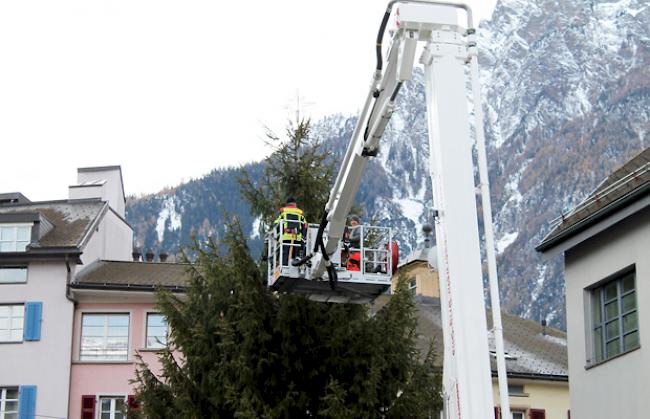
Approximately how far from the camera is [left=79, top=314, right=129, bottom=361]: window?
159 ft

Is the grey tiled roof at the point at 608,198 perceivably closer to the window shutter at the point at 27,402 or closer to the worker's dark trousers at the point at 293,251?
the worker's dark trousers at the point at 293,251

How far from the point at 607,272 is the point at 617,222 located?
1242mm

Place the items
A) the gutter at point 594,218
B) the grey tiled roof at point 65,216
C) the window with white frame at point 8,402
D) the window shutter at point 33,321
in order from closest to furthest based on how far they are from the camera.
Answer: the gutter at point 594,218 → the window with white frame at point 8,402 → the window shutter at point 33,321 → the grey tiled roof at point 65,216

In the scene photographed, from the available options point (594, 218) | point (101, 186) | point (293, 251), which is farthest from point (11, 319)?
Result: point (293, 251)

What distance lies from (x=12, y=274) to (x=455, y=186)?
38.0 metres

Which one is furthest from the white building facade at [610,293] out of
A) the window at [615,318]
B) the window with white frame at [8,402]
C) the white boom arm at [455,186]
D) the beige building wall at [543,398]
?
the window with white frame at [8,402]

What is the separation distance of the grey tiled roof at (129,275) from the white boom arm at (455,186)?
33.7 meters

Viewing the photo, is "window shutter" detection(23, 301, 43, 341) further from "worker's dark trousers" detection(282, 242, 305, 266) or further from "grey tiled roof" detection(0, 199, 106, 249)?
"worker's dark trousers" detection(282, 242, 305, 266)

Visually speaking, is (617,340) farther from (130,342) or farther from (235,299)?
(130,342)

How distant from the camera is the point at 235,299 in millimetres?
30062

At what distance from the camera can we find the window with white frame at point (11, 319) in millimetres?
49031

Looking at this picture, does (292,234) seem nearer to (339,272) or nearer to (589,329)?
(339,272)

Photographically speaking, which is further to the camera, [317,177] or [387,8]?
[317,177]

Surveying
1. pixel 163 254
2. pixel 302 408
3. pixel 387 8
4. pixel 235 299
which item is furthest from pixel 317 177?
→ pixel 163 254
